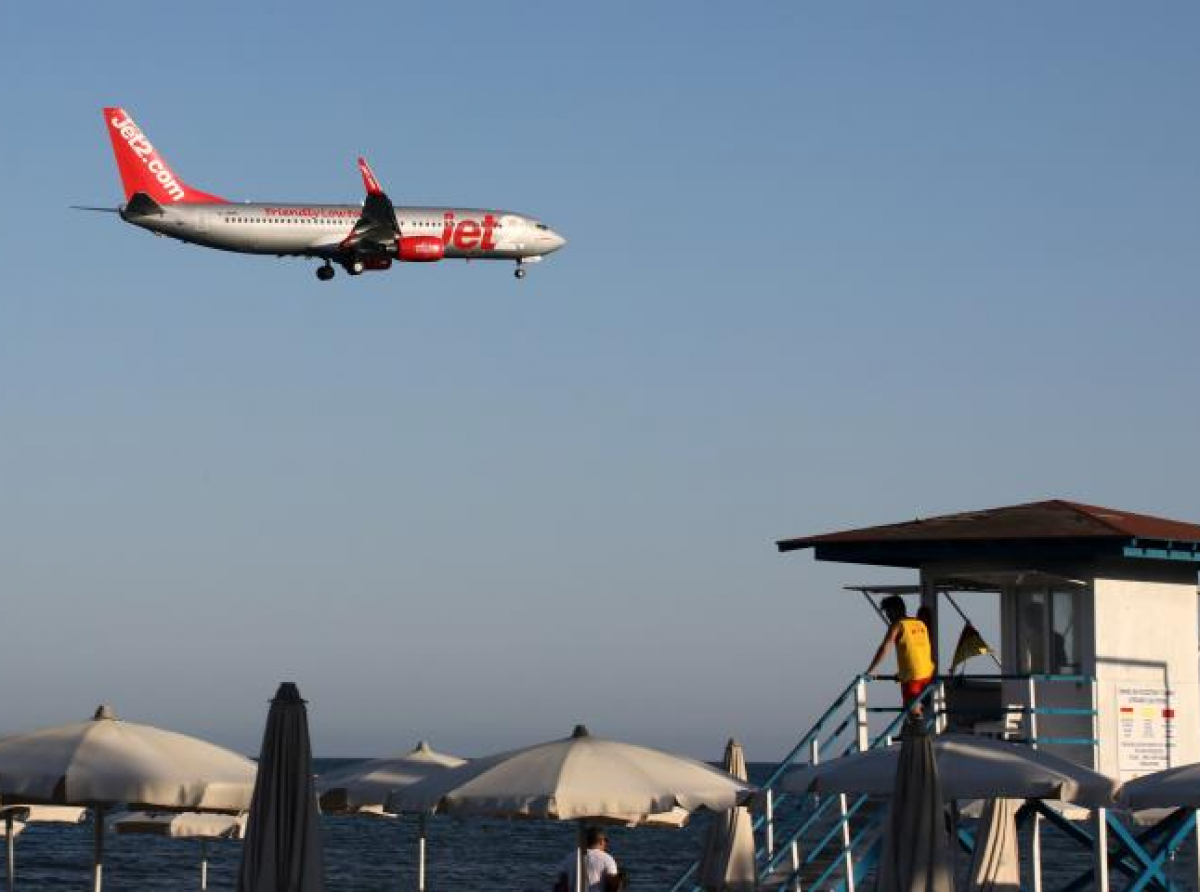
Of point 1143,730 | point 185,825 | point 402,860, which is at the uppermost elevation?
point 1143,730

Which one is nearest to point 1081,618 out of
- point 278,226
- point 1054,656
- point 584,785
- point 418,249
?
point 1054,656

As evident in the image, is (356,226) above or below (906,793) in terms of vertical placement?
above

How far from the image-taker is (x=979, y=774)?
17.1 meters

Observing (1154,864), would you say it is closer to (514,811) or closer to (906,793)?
(906,793)

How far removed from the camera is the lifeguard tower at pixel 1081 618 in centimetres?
2089

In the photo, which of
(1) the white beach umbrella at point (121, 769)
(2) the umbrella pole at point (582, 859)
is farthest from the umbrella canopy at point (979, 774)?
(1) the white beach umbrella at point (121, 769)

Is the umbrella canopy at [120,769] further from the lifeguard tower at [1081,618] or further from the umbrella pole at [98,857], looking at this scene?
the lifeguard tower at [1081,618]

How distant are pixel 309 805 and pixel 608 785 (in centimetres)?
219

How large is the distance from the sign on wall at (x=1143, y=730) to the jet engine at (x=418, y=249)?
45522mm

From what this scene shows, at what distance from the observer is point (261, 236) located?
216 ft

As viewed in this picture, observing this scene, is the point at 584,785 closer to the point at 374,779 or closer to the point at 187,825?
the point at 374,779

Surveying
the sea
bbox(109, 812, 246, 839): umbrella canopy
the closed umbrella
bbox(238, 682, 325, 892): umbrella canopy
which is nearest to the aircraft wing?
the sea

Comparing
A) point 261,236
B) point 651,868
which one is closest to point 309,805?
point 261,236

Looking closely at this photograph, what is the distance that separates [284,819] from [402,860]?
252ft
